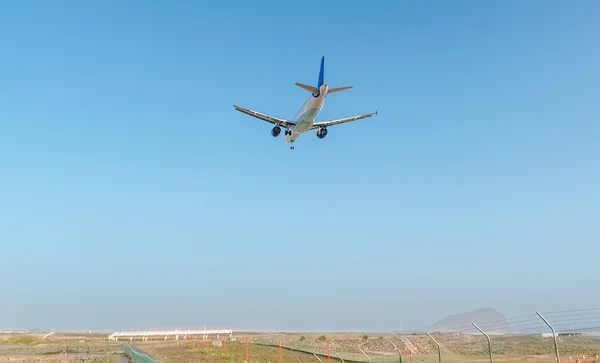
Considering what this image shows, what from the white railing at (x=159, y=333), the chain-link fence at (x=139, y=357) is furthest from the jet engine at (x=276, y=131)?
the white railing at (x=159, y=333)

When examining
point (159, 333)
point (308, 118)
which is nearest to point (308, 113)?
point (308, 118)

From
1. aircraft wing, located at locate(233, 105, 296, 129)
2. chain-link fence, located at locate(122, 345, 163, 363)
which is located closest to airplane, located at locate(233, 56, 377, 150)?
aircraft wing, located at locate(233, 105, 296, 129)

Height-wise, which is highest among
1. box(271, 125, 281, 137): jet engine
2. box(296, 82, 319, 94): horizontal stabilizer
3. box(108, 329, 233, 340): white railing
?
box(296, 82, 319, 94): horizontal stabilizer

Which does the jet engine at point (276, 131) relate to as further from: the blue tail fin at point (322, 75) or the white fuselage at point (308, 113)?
the blue tail fin at point (322, 75)

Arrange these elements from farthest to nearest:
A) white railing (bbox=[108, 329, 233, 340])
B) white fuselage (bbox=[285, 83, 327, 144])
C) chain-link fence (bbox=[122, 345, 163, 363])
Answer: white railing (bbox=[108, 329, 233, 340]), white fuselage (bbox=[285, 83, 327, 144]), chain-link fence (bbox=[122, 345, 163, 363])

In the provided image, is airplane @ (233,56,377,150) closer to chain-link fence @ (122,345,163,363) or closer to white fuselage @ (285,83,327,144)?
white fuselage @ (285,83,327,144)

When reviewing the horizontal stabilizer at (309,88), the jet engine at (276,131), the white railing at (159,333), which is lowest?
the white railing at (159,333)

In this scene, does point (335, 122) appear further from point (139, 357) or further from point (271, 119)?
point (139, 357)
